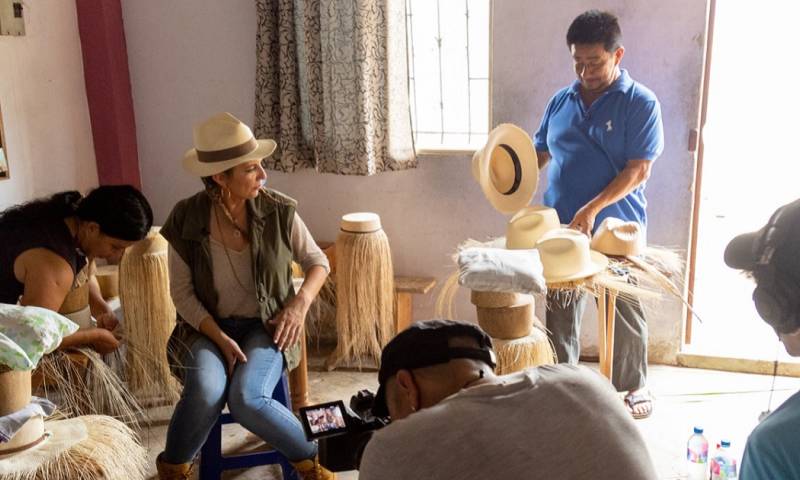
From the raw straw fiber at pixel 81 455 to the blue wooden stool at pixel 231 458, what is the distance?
51cm

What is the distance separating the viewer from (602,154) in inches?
120

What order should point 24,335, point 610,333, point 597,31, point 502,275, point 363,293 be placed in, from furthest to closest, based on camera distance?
point 363,293 < point 610,333 < point 597,31 < point 502,275 < point 24,335

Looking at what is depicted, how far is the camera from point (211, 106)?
418 cm

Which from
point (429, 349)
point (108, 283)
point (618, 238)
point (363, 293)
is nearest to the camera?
point (429, 349)

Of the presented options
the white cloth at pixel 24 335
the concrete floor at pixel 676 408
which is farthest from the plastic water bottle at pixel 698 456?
the white cloth at pixel 24 335

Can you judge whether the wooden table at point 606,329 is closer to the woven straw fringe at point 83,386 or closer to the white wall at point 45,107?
the woven straw fringe at point 83,386

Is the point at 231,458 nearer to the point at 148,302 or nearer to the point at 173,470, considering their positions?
the point at 173,470

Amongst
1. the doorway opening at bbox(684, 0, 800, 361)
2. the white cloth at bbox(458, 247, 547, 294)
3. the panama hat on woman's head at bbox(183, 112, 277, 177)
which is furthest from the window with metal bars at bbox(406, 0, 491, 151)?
the doorway opening at bbox(684, 0, 800, 361)

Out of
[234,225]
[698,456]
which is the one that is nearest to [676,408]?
[698,456]

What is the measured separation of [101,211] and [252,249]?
1.67ft

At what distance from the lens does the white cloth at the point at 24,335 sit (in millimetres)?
1848

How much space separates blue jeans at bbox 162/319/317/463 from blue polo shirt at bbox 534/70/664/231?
1.38m

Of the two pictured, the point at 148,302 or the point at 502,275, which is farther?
the point at 148,302

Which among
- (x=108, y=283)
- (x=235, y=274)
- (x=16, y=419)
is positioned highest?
(x=235, y=274)
